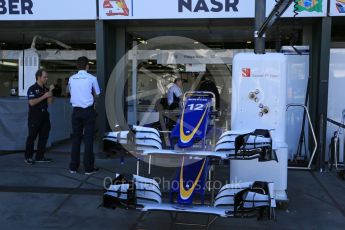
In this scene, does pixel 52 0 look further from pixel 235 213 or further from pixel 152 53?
pixel 235 213

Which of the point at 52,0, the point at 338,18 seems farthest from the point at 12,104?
the point at 338,18

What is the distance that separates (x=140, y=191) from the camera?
4.73 metres

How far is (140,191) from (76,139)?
3.09m

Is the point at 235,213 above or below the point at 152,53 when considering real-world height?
below

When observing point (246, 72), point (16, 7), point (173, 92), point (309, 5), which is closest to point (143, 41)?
point (173, 92)

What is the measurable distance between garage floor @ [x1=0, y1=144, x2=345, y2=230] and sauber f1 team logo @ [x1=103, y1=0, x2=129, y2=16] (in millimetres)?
2946

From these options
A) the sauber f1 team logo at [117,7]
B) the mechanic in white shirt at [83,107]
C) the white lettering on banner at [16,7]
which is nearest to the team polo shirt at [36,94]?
the mechanic in white shirt at [83,107]

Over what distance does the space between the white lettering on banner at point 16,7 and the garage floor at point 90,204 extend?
3074 mm

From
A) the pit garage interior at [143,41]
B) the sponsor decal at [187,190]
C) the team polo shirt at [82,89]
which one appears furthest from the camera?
the pit garage interior at [143,41]

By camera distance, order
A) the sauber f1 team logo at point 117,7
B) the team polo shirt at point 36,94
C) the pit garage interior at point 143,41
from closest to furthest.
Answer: the team polo shirt at point 36,94
the sauber f1 team logo at point 117,7
the pit garage interior at point 143,41

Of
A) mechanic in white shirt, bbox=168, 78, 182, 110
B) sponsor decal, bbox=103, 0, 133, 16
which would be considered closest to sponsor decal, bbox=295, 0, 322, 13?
sponsor decal, bbox=103, 0, 133, 16

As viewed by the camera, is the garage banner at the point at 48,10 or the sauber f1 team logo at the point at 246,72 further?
the garage banner at the point at 48,10

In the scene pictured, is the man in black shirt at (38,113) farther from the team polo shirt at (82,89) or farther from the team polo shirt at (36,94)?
the team polo shirt at (82,89)

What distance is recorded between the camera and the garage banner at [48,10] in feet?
29.2
